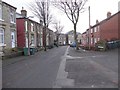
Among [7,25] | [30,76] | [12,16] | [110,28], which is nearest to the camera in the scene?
[30,76]

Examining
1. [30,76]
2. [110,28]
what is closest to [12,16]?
[110,28]

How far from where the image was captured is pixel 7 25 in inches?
1313

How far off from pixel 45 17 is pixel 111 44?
19.6 metres

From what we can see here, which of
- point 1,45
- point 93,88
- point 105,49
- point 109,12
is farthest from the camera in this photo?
point 109,12

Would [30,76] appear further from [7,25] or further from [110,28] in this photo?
[110,28]

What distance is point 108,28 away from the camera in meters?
50.4

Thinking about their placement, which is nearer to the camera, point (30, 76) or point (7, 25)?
point (30, 76)

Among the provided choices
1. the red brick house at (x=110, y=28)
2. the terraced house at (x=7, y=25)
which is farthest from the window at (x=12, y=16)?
the red brick house at (x=110, y=28)

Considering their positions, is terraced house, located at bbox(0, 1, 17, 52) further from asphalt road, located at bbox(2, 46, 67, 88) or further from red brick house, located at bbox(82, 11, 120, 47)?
red brick house, located at bbox(82, 11, 120, 47)

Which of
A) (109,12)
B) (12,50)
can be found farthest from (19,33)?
(109,12)

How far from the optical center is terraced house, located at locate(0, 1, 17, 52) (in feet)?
104

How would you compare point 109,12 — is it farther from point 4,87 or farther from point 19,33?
point 4,87

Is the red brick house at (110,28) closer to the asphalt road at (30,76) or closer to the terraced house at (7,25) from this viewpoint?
the terraced house at (7,25)

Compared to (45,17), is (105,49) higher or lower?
lower
